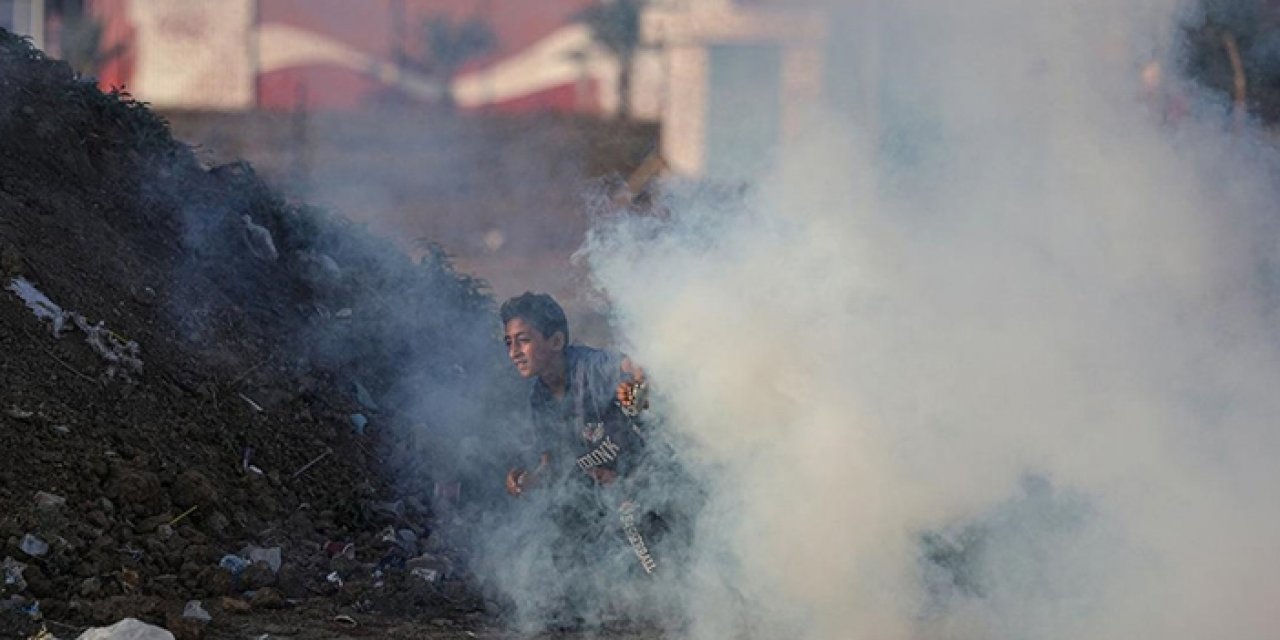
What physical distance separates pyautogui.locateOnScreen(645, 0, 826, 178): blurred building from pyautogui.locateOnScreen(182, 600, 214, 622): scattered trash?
9.65 ft

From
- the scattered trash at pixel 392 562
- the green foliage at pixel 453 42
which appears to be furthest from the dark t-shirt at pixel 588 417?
the green foliage at pixel 453 42

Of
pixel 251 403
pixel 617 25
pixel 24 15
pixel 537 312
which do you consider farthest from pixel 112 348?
pixel 24 15

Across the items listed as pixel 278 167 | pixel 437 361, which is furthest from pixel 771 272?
pixel 278 167

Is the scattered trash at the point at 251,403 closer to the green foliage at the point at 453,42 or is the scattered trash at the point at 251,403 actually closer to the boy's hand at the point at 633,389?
the boy's hand at the point at 633,389

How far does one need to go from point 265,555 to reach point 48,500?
809 mm

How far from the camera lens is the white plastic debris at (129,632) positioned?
498 cm

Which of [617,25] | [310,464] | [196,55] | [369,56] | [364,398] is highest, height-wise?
[196,55]

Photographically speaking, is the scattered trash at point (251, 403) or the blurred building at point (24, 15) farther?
the blurred building at point (24, 15)

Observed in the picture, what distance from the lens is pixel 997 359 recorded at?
5.95 metres

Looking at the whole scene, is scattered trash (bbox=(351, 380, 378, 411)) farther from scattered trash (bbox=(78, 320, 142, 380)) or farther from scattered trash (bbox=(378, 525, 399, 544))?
scattered trash (bbox=(78, 320, 142, 380))

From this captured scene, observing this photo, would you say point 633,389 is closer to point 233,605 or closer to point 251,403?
point 233,605

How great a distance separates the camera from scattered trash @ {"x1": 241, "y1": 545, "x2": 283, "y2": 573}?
630 centimetres

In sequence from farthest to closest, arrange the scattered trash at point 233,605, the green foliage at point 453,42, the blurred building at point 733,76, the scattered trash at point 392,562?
1. the green foliage at point 453,42
2. the blurred building at point 733,76
3. the scattered trash at point 392,562
4. the scattered trash at point 233,605

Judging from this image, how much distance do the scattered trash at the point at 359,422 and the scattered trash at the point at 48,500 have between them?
7.34ft
